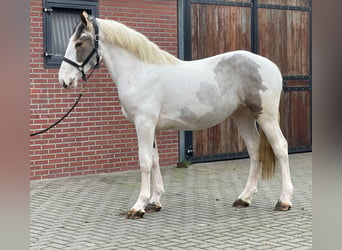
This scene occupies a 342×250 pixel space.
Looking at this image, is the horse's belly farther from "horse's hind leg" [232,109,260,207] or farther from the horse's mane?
the horse's mane

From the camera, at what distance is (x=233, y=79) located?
212 inches

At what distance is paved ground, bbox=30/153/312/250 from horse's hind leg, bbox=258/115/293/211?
0.12 metres

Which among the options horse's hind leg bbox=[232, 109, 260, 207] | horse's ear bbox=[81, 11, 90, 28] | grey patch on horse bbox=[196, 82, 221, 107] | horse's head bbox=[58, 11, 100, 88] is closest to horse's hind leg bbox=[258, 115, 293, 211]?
horse's hind leg bbox=[232, 109, 260, 207]

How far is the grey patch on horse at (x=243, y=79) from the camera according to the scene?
17.6ft

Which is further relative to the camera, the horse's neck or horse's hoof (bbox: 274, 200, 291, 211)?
horse's hoof (bbox: 274, 200, 291, 211)

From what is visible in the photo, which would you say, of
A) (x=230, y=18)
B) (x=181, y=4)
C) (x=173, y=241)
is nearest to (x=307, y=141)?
(x=230, y=18)

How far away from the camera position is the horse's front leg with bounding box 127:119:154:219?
5.09 meters

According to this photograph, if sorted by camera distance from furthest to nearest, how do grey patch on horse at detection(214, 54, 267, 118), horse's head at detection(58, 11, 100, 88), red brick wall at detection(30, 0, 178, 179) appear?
red brick wall at detection(30, 0, 178, 179), grey patch on horse at detection(214, 54, 267, 118), horse's head at detection(58, 11, 100, 88)

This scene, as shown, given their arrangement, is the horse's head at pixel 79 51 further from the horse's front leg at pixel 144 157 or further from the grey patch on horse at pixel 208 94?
the grey patch on horse at pixel 208 94

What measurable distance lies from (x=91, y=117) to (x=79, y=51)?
2.98 meters

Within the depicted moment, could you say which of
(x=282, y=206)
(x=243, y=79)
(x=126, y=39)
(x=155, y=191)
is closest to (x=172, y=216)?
(x=155, y=191)

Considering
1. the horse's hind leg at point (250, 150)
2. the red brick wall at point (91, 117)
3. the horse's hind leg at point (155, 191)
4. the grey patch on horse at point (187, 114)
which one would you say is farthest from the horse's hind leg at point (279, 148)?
the red brick wall at point (91, 117)

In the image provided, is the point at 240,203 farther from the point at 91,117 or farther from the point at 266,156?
the point at 91,117
